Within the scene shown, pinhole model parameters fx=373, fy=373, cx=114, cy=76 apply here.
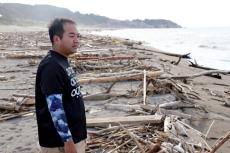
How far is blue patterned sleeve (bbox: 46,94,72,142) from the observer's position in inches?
124

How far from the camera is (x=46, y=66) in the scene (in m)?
3.20

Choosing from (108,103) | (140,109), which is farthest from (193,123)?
(108,103)

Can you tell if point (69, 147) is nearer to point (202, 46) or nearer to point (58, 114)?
point (58, 114)

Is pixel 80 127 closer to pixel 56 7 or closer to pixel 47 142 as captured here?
pixel 47 142

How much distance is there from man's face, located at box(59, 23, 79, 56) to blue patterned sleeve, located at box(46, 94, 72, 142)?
441 millimetres

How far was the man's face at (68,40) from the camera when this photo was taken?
3322 millimetres

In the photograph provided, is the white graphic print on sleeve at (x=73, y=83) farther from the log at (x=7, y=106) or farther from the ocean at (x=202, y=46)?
the ocean at (x=202, y=46)

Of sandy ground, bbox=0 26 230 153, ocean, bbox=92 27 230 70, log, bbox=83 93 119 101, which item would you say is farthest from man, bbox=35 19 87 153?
ocean, bbox=92 27 230 70

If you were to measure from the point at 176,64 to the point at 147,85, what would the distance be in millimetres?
9318

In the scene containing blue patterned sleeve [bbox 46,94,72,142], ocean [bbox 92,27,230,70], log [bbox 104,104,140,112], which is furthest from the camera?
ocean [bbox 92,27,230,70]

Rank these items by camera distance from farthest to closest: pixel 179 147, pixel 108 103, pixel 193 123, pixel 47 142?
1. pixel 108 103
2. pixel 193 123
3. pixel 179 147
4. pixel 47 142

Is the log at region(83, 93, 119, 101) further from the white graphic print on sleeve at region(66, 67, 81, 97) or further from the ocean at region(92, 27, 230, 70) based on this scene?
the ocean at region(92, 27, 230, 70)

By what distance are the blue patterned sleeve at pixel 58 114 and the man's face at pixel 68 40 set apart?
44 centimetres

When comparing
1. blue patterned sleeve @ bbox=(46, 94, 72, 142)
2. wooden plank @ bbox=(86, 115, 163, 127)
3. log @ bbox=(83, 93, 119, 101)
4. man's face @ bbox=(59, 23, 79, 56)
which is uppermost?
man's face @ bbox=(59, 23, 79, 56)
